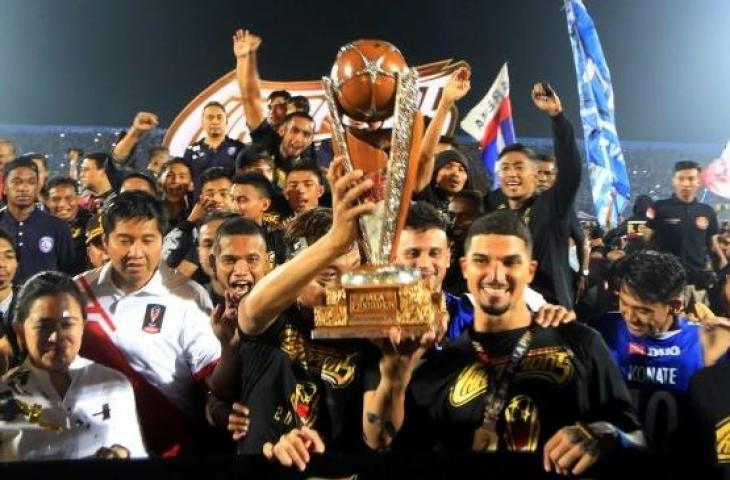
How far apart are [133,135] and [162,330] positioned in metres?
1.36

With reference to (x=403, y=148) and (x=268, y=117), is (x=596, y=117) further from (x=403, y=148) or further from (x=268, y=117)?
(x=403, y=148)

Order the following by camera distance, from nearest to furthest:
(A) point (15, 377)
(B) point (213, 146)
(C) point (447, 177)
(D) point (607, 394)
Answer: (D) point (607, 394), (A) point (15, 377), (C) point (447, 177), (B) point (213, 146)

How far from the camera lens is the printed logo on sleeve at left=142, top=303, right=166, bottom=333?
11.0ft

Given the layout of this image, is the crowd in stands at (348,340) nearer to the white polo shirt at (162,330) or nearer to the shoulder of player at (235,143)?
the white polo shirt at (162,330)

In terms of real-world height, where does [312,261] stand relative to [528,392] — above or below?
above

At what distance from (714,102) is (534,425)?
2.18 m

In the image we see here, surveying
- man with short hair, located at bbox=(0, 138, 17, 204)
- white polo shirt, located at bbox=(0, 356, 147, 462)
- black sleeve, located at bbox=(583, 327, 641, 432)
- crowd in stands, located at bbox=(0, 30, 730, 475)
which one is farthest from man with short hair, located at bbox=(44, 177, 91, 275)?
black sleeve, located at bbox=(583, 327, 641, 432)

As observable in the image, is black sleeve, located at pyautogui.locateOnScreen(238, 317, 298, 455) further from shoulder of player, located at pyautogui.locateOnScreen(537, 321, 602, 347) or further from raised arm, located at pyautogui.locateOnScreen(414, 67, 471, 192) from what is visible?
shoulder of player, located at pyautogui.locateOnScreen(537, 321, 602, 347)

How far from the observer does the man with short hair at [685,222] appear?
3875mm

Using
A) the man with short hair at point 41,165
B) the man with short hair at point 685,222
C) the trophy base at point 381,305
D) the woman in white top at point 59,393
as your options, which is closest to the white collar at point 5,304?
the woman in white top at point 59,393

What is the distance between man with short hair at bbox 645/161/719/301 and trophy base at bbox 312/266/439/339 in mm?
1771

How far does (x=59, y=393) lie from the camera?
324cm

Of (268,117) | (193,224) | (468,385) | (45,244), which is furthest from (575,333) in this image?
(45,244)

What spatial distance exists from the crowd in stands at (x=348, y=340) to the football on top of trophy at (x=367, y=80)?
20 centimetres
